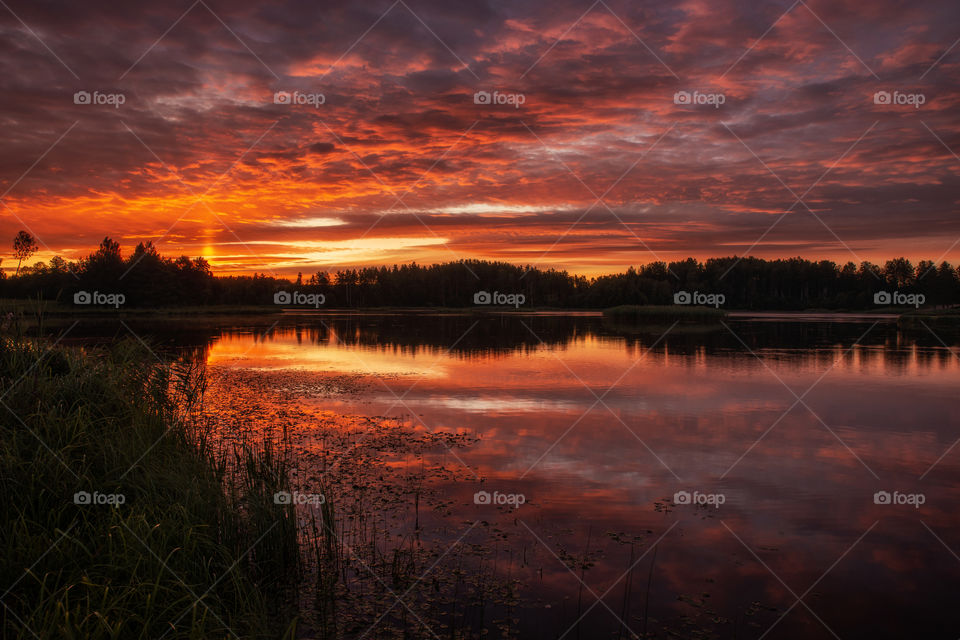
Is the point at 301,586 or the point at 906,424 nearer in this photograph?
the point at 301,586

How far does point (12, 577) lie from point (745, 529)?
9.76 meters

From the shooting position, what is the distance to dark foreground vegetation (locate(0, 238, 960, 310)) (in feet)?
339

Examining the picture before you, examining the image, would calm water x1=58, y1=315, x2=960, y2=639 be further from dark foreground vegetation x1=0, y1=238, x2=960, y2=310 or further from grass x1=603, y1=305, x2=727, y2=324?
dark foreground vegetation x1=0, y1=238, x2=960, y2=310

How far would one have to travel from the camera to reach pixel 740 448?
13820 mm

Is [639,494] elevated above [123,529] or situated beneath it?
situated beneath

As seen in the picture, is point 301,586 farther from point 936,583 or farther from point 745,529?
point 936,583

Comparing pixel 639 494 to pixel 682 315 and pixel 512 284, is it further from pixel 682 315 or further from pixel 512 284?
pixel 512 284

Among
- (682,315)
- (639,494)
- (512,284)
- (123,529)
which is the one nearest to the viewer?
(123,529)

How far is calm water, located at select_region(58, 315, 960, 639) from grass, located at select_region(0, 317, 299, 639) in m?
1.29

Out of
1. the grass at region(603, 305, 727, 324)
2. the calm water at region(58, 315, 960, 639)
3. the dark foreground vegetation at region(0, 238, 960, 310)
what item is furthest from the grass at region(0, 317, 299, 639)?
the dark foreground vegetation at region(0, 238, 960, 310)

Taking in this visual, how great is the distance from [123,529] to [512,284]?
168 metres

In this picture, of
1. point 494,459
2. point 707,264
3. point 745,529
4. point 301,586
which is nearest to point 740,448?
point 745,529

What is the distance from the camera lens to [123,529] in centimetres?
675

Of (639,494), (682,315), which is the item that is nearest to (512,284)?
(682,315)
